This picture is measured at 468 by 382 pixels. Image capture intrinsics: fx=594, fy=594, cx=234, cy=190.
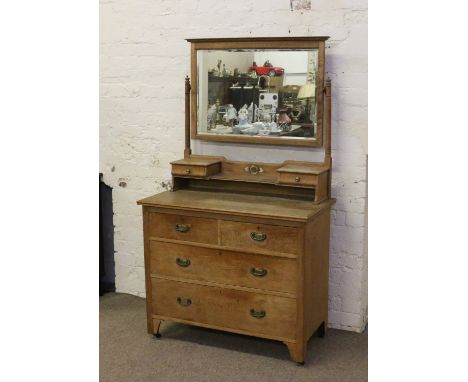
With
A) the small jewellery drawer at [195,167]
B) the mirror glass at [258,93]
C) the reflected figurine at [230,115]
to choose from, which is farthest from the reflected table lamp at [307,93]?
the small jewellery drawer at [195,167]

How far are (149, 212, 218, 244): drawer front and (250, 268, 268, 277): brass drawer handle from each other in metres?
0.25

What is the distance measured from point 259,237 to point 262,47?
1.07 m

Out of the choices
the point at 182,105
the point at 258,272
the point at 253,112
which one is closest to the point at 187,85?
the point at 182,105

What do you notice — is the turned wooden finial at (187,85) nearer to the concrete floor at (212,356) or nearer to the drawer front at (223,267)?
the drawer front at (223,267)

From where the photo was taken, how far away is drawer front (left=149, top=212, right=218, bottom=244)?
3.15m

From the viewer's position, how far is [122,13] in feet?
12.3

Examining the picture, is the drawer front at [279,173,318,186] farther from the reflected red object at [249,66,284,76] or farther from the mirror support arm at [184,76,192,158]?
the mirror support arm at [184,76,192,158]

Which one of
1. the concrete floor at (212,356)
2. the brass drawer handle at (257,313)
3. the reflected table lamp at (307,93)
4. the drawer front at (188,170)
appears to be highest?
the reflected table lamp at (307,93)

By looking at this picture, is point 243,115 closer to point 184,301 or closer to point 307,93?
point 307,93

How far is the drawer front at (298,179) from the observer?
3.15 m

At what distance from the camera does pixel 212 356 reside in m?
3.19

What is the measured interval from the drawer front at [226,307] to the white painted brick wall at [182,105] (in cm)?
57

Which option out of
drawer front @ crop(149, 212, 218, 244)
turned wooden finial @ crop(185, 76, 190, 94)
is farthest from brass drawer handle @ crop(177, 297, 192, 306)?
turned wooden finial @ crop(185, 76, 190, 94)
